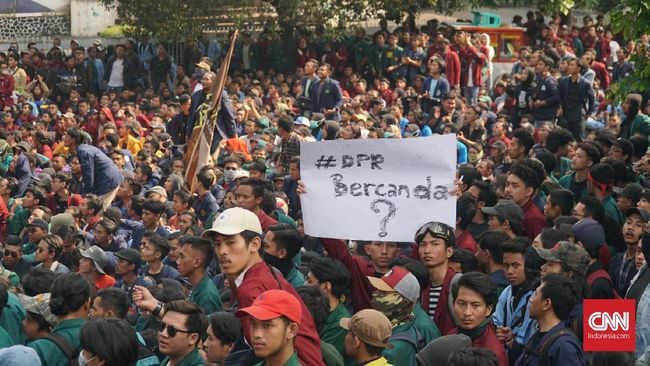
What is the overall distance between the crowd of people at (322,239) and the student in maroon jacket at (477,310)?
0.01 metres

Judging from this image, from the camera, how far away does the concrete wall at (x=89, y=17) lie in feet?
103

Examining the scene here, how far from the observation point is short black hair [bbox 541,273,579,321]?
23.0 feet

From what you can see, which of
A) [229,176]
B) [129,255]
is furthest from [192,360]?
[229,176]

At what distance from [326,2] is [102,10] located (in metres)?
7.65

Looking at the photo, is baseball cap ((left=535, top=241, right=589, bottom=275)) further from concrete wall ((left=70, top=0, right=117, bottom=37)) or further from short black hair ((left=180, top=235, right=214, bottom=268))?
concrete wall ((left=70, top=0, right=117, bottom=37))

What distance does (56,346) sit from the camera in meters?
7.02

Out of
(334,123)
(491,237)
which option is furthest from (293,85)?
(491,237)

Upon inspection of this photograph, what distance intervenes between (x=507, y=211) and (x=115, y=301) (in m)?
3.16

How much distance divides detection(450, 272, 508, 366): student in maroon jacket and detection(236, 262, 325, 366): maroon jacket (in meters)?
0.89

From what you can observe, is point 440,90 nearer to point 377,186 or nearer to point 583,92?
point 583,92

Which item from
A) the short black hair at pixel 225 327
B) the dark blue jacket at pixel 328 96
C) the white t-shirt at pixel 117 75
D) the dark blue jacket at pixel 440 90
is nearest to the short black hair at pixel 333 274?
the short black hair at pixel 225 327

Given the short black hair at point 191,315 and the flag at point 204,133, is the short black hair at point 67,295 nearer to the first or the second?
the short black hair at point 191,315

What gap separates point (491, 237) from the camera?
868cm

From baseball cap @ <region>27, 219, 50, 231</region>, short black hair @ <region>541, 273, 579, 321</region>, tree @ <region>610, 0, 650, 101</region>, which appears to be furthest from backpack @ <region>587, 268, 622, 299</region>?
baseball cap @ <region>27, 219, 50, 231</region>
